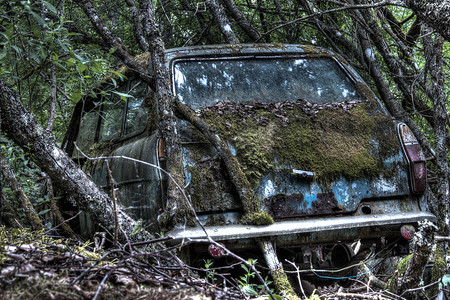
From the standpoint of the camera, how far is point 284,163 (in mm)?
3561

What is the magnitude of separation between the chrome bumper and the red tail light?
245 mm

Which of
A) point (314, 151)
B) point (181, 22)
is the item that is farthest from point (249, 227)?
point (181, 22)

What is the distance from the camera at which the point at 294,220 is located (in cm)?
339

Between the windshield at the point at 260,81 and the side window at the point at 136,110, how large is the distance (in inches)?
15.7

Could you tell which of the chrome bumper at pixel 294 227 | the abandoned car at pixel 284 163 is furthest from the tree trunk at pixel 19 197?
the chrome bumper at pixel 294 227

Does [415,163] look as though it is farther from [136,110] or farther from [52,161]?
[52,161]

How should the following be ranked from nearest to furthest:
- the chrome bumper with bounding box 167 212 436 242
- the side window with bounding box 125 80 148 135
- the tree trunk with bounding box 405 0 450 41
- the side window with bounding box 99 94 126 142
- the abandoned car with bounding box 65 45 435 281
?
the tree trunk with bounding box 405 0 450 41 → the chrome bumper with bounding box 167 212 436 242 → the abandoned car with bounding box 65 45 435 281 → the side window with bounding box 125 80 148 135 → the side window with bounding box 99 94 126 142

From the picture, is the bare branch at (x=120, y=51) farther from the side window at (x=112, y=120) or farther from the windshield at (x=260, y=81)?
the side window at (x=112, y=120)

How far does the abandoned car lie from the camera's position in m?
3.32

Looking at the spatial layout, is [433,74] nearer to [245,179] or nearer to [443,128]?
[443,128]

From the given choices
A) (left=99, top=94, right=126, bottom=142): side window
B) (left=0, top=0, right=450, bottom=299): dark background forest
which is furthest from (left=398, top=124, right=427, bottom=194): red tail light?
(left=99, top=94, right=126, bottom=142): side window

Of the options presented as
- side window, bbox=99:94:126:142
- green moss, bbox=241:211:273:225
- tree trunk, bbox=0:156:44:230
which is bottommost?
green moss, bbox=241:211:273:225

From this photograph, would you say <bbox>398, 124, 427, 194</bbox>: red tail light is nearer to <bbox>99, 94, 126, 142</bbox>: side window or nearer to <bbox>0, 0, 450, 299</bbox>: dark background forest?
<bbox>0, 0, 450, 299</bbox>: dark background forest

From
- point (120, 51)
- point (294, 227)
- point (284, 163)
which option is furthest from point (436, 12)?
point (120, 51)
